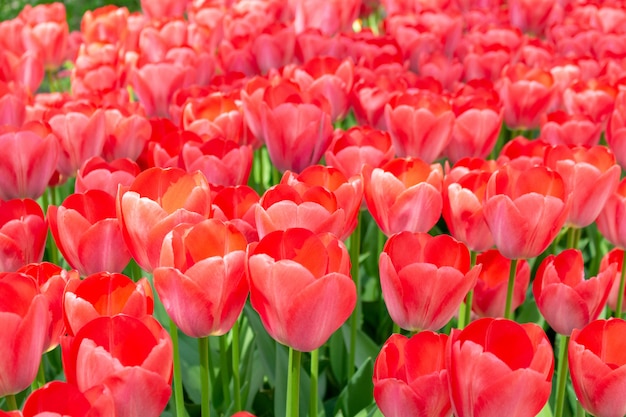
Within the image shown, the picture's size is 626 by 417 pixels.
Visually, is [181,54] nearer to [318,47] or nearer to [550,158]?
[318,47]

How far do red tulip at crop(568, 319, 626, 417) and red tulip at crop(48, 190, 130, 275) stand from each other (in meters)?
0.60

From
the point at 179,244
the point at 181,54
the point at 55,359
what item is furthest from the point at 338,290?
the point at 181,54

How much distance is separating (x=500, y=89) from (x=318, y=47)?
60 cm

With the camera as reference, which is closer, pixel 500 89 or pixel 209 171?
pixel 209 171

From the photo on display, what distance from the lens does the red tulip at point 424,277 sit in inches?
39.2

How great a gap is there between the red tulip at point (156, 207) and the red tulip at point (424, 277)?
0.81 ft

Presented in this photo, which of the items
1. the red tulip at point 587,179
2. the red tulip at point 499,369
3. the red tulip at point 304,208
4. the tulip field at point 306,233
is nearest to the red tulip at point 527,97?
the tulip field at point 306,233

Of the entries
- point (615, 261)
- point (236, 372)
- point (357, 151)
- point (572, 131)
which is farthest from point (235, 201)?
point (572, 131)

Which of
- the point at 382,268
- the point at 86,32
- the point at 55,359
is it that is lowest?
the point at 55,359

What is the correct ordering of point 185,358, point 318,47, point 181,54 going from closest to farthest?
1. point 185,358
2. point 181,54
3. point 318,47

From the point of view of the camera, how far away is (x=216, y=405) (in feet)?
4.62

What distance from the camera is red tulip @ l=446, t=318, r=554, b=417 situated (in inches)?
31.0

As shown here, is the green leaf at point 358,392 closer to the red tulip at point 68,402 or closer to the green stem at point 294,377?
the green stem at point 294,377

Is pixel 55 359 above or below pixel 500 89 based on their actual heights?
below
